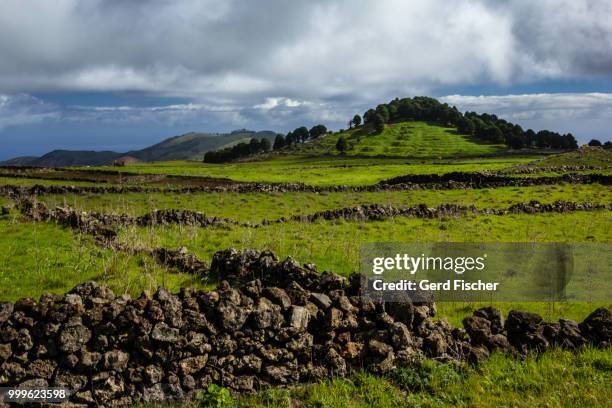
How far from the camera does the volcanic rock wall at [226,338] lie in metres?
9.71

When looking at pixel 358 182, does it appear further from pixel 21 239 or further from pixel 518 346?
pixel 518 346

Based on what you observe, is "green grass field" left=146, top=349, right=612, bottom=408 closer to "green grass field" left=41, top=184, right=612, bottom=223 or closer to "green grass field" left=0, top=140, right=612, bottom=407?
"green grass field" left=0, top=140, right=612, bottom=407

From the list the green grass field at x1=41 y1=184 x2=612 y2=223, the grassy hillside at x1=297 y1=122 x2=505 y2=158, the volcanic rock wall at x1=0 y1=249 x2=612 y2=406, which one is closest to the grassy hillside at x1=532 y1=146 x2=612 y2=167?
the green grass field at x1=41 y1=184 x2=612 y2=223

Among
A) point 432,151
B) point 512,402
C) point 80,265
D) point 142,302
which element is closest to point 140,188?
point 80,265

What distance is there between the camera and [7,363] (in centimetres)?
956

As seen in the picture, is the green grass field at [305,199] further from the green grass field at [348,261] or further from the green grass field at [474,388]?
the green grass field at [474,388]

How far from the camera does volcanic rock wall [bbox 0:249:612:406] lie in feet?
31.9

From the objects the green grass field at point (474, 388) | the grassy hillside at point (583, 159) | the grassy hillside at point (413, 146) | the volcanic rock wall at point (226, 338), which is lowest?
the green grass field at point (474, 388)

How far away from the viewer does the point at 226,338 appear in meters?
10.4

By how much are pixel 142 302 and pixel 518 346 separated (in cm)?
938

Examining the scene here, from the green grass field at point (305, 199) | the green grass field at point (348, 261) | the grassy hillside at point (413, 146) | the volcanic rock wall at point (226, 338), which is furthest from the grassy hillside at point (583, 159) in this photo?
the volcanic rock wall at point (226, 338)

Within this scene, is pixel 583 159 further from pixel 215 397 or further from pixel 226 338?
pixel 215 397

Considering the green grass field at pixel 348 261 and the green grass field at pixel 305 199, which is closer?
the green grass field at pixel 348 261

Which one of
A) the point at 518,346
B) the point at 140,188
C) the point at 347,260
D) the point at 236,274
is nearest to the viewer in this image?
the point at 518,346
